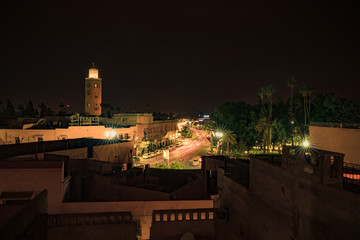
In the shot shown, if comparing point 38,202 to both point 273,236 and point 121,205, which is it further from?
point 273,236

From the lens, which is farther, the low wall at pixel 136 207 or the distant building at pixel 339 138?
the distant building at pixel 339 138

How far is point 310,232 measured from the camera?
6.25 meters

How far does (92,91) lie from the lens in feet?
196

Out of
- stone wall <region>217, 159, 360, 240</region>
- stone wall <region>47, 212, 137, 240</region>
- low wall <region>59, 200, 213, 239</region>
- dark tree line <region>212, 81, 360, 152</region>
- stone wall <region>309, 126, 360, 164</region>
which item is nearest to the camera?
stone wall <region>217, 159, 360, 240</region>

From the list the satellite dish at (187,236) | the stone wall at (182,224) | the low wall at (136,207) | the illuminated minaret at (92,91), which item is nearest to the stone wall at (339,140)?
the stone wall at (182,224)

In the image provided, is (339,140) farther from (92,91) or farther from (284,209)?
(92,91)

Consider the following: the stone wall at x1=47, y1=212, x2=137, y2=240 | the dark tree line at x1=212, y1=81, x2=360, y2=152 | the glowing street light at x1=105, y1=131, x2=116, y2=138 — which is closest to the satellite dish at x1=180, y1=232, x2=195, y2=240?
the stone wall at x1=47, y1=212, x2=137, y2=240

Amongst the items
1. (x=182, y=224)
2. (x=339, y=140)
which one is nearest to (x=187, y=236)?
(x=182, y=224)

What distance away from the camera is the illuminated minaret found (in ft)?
195

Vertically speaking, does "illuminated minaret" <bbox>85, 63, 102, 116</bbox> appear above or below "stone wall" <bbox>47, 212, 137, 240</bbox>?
above

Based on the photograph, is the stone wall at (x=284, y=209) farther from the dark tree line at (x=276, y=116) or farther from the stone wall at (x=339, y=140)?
the dark tree line at (x=276, y=116)

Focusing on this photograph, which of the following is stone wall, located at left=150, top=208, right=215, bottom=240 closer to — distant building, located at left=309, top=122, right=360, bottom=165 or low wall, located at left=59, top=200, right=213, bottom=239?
low wall, located at left=59, top=200, right=213, bottom=239

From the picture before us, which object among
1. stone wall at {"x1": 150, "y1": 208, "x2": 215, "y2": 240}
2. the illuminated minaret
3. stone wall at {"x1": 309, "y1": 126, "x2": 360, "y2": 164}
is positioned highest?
the illuminated minaret

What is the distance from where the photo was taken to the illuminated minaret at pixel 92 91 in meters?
59.4
